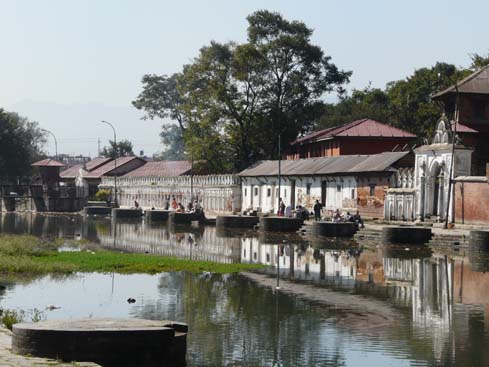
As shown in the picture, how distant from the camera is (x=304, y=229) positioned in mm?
59969

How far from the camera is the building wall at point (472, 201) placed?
51.7 meters

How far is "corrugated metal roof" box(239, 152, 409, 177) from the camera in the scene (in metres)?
63.5

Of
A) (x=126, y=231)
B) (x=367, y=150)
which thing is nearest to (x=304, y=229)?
(x=126, y=231)

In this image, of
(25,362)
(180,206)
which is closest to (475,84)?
(180,206)

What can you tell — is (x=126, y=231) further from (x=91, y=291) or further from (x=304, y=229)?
(x=91, y=291)

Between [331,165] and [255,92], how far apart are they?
18574mm

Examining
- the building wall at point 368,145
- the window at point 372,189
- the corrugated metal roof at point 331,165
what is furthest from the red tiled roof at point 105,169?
the window at point 372,189

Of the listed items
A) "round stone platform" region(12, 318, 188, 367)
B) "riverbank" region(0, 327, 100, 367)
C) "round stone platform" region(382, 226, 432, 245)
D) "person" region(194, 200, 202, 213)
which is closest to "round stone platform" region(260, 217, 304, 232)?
"round stone platform" region(382, 226, 432, 245)

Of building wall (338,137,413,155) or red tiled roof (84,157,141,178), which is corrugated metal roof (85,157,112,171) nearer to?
red tiled roof (84,157,141,178)

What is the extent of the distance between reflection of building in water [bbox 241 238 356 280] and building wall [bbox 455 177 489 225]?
885cm

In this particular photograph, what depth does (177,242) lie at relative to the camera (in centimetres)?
5453

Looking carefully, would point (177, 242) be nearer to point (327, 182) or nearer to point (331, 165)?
point (327, 182)

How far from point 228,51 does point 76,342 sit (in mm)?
74876

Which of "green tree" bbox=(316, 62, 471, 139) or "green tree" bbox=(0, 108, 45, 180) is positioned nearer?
"green tree" bbox=(316, 62, 471, 139)
